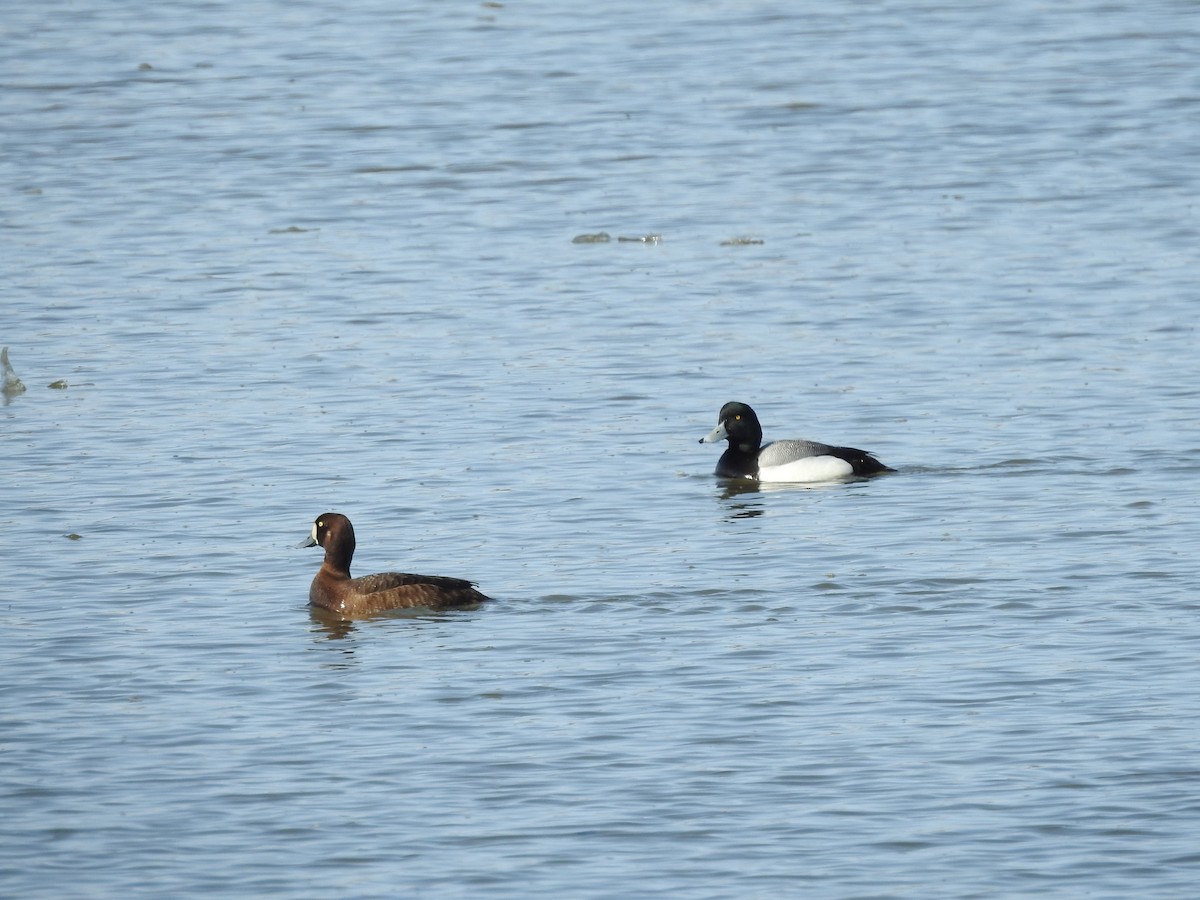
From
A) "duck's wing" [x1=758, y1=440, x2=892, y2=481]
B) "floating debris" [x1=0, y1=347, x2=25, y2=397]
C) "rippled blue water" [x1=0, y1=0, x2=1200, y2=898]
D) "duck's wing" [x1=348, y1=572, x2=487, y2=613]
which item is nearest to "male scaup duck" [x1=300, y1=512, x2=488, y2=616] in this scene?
"duck's wing" [x1=348, y1=572, x2=487, y2=613]

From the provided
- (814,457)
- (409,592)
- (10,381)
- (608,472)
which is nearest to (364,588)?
(409,592)

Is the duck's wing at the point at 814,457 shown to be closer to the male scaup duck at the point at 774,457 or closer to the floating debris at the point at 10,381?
the male scaup duck at the point at 774,457

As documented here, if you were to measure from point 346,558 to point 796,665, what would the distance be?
3.55m

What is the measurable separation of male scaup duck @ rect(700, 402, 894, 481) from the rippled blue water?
29 cm

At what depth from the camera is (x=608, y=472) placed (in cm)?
1822

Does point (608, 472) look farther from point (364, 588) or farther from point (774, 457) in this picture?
point (364, 588)

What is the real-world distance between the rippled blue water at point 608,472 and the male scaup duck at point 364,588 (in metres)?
0.23

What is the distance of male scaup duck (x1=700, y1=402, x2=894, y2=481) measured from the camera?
18094mm

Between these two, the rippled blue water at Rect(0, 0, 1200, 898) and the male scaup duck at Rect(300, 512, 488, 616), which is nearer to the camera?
the rippled blue water at Rect(0, 0, 1200, 898)

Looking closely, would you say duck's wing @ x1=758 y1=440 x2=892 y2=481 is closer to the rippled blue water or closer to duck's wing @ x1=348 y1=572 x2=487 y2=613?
the rippled blue water

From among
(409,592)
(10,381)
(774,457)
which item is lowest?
(409,592)

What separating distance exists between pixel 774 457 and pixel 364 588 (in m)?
5.13

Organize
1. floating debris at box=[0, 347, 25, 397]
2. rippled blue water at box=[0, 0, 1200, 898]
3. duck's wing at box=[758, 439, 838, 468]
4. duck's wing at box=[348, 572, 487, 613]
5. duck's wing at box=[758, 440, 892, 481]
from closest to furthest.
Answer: rippled blue water at box=[0, 0, 1200, 898] < duck's wing at box=[348, 572, 487, 613] < duck's wing at box=[758, 440, 892, 481] < duck's wing at box=[758, 439, 838, 468] < floating debris at box=[0, 347, 25, 397]

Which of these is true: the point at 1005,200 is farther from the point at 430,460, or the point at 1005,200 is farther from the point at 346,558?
the point at 346,558
